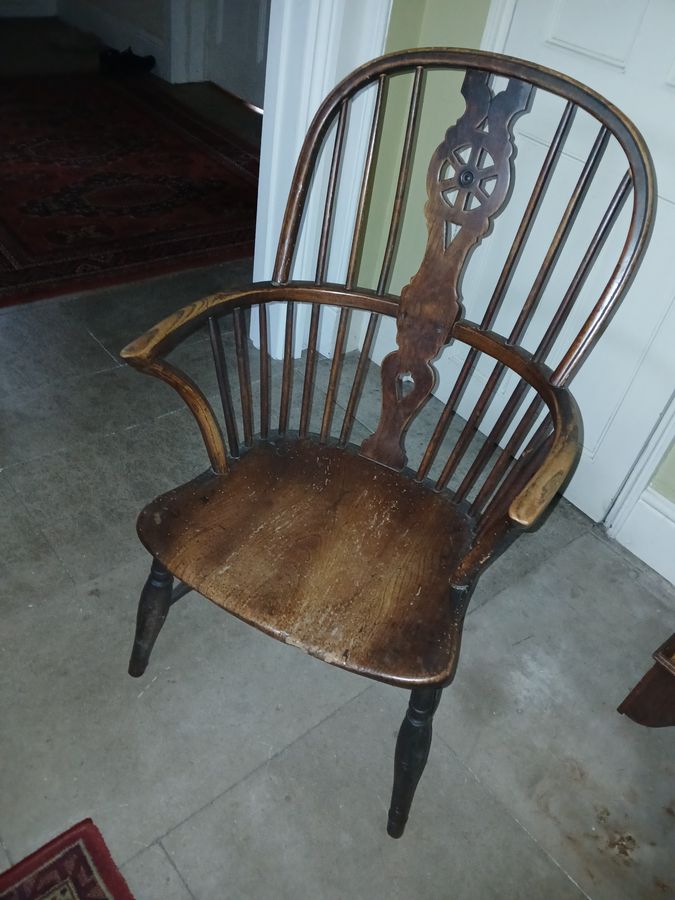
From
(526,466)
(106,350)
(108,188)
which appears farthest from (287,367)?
(108,188)

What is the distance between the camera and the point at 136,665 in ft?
4.00

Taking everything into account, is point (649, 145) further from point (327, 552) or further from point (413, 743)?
point (413, 743)

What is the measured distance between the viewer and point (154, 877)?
1.02 meters

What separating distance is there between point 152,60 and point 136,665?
4.21m

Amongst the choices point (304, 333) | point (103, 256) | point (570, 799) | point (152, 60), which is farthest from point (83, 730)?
point (152, 60)

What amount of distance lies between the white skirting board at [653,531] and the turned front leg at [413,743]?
0.85 meters

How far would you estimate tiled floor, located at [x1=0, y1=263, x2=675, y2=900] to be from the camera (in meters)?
1.07

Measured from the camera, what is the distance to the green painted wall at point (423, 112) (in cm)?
154

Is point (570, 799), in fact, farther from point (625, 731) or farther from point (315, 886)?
point (315, 886)

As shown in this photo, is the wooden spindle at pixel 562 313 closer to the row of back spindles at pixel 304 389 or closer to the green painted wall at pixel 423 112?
the row of back spindles at pixel 304 389

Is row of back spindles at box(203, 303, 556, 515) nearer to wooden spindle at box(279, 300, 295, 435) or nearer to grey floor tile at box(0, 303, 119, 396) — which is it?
wooden spindle at box(279, 300, 295, 435)

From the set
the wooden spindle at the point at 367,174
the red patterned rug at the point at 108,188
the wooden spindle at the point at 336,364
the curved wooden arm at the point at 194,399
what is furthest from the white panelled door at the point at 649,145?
the red patterned rug at the point at 108,188

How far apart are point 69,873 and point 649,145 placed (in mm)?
1615

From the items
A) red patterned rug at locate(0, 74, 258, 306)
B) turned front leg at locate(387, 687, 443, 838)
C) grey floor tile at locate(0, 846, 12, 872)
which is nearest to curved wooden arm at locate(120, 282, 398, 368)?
turned front leg at locate(387, 687, 443, 838)
